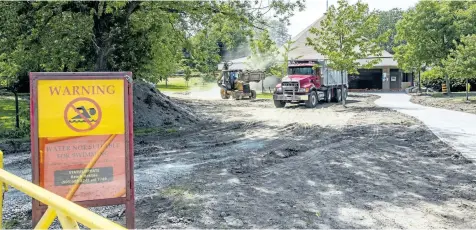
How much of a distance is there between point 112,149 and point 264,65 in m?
42.2

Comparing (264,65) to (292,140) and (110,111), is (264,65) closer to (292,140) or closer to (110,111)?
(292,140)

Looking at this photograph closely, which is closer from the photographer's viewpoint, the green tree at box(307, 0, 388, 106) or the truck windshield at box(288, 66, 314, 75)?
the green tree at box(307, 0, 388, 106)

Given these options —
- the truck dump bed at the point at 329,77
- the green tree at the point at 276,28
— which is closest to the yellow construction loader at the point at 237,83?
the green tree at the point at 276,28

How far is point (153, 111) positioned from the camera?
756 inches

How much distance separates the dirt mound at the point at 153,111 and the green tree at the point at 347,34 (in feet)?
34.1

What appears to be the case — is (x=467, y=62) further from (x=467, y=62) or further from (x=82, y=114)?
(x=82, y=114)

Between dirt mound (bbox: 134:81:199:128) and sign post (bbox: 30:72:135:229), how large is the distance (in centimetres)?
1232

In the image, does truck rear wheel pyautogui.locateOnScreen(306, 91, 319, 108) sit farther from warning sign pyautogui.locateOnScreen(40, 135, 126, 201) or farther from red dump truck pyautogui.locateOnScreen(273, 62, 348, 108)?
warning sign pyautogui.locateOnScreen(40, 135, 126, 201)

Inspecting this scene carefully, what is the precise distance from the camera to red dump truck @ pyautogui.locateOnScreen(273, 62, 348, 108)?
26500 mm

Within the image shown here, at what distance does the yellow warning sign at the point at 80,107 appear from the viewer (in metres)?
5.15

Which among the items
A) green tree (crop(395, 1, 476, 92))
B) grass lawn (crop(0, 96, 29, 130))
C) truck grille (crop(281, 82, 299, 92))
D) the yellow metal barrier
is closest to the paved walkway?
truck grille (crop(281, 82, 299, 92))

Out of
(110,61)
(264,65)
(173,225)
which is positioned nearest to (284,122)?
(110,61)

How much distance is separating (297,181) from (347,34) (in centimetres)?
2010

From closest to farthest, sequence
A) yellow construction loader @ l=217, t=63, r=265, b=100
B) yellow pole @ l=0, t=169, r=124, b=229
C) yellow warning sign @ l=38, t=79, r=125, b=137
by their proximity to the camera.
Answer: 1. yellow pole @ l=0, t=169, r=124, b=229
2. yellow warning sign @ l=38, t=79, r=125, b=137
3. yellow construction loader @ l=217, t=63, r=265, b=100
